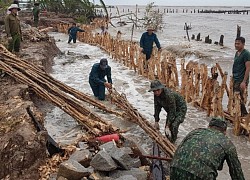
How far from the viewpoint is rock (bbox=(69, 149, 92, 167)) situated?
4.21m

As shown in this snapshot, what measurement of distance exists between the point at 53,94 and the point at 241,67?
354 cm

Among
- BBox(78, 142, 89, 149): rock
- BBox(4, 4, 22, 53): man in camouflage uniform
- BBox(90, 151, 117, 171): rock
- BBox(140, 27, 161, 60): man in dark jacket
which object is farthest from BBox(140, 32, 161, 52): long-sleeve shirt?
BBox(90, 151, 117, 171): rock

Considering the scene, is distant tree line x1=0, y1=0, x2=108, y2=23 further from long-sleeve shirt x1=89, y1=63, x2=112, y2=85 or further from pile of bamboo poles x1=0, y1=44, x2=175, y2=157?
pile of bamboo poles x1=0, y1=44, x2=175, y2=157

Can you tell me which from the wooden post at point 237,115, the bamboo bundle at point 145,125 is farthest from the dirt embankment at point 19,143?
the wooden post at point 237,115

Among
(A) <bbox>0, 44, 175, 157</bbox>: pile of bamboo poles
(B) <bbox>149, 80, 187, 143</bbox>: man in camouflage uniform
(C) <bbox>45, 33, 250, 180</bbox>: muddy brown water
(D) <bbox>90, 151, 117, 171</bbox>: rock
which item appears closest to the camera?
(D) <bbox>90, 151, 117, 171</bbox>: rock

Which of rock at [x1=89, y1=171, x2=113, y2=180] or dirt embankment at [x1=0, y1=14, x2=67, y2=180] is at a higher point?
dirt embankment at [x1=0, y1=14, x2=67, y2=180]

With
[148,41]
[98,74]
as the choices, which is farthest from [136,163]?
[148,41]

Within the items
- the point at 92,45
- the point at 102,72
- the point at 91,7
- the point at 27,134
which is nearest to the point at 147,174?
the point at 27,134

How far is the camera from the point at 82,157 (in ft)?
13.9

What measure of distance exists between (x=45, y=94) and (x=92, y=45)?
42.4 ft

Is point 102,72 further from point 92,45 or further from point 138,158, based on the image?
point 92,45

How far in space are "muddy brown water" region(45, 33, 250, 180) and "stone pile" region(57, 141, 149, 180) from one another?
120cm

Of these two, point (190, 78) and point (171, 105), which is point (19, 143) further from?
point (190, 78)

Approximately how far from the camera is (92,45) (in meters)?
19.0
